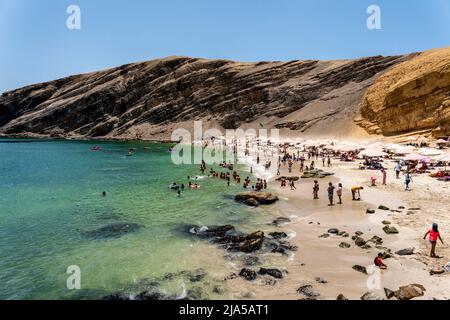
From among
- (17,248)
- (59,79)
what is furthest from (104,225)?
(59,79)

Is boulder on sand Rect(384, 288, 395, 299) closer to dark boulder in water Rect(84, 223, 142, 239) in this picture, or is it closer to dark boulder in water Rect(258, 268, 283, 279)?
dark boulder in water Rect(258, 268, 283, 279)

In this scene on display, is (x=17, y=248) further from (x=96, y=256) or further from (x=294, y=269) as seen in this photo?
(x=294, y=269)

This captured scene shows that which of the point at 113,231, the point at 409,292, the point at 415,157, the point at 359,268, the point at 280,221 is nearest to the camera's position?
the point at 409,292

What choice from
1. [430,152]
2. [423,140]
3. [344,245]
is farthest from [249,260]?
[423,140]

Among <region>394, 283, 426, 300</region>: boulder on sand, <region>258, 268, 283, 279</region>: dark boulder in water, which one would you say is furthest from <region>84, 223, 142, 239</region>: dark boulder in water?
<region>394, 283, 426, 300</region>: boulder on sand

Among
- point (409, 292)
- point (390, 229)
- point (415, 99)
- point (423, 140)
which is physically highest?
point (415, 99)

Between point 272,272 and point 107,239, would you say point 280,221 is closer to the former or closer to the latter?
point 272,272
